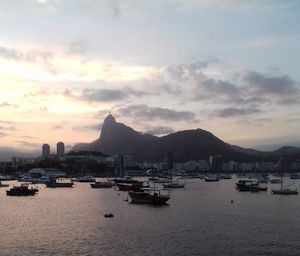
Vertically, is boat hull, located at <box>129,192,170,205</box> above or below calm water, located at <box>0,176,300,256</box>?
above

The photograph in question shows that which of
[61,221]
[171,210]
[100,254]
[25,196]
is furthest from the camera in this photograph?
[25,196]

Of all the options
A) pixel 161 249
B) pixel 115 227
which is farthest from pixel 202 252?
pixel 115 227

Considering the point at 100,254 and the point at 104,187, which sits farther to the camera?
the point at 104,187

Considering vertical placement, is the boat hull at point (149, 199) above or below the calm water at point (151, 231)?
above

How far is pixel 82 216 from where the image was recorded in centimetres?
6731

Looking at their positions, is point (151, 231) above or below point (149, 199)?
below

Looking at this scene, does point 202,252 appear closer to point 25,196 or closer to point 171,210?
point 171,210

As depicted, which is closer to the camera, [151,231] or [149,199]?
[151,231]

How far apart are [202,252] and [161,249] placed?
3.64 meters

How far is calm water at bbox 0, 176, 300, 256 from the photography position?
138 ft

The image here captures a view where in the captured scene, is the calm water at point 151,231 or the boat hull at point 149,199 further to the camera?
the boat hull at point 149,199

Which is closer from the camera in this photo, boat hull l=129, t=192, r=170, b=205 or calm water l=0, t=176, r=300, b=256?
calm water l=0, t=176, r=300, b=256

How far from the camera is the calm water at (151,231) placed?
41938 millimetres

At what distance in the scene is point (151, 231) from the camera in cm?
5188
